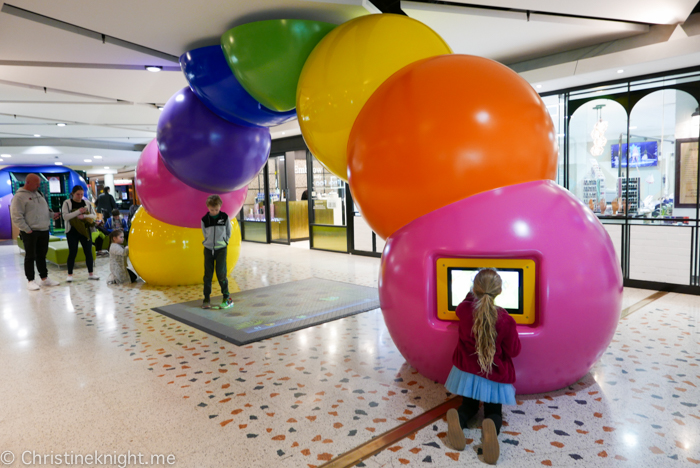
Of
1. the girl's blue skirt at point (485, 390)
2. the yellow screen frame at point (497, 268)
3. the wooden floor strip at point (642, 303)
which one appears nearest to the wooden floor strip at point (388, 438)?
the girl's blue skirt at point (485, 390)

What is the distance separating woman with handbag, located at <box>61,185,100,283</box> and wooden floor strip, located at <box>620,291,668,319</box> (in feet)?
24.5

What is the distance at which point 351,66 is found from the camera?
336 centimetres

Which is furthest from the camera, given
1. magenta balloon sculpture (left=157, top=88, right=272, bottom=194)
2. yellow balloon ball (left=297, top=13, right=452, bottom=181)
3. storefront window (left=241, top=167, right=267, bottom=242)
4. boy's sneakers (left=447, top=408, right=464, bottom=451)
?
storefront window (left=241, top=167, right=267, bottom=242)

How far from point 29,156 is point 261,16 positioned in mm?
13385

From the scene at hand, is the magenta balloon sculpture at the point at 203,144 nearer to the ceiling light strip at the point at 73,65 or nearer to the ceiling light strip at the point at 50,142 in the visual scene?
the ceiling light strip at the point at 73,65

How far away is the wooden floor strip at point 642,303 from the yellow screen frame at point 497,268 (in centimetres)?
258

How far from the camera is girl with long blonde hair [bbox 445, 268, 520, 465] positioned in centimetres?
237

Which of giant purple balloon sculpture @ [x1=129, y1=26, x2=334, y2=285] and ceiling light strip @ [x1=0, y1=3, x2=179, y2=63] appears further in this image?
giant purple balloon sculpture @ [x1=129, y1=26, x2=334, y2=285]

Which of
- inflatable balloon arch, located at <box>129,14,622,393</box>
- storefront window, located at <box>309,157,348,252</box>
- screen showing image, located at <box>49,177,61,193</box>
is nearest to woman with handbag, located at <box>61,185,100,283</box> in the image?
storefront window, located at <box>309,157,348,252</box>

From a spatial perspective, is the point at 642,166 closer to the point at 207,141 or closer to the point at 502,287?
the point at 502,287

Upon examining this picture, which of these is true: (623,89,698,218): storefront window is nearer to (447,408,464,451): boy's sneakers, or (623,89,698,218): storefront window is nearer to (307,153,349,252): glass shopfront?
(447,408,464,451): boy's sneakers

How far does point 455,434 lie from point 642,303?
13.1 feet

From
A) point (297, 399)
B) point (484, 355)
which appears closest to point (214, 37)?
point (297, 399)

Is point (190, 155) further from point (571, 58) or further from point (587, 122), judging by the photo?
point (587, 122)
